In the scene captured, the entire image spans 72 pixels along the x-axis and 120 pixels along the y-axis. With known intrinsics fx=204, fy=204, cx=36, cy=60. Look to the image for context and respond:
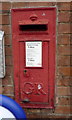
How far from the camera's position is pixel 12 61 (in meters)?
1.95

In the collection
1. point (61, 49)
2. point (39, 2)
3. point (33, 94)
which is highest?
point (39, 2)

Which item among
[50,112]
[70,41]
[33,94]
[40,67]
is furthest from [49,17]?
[50,112]

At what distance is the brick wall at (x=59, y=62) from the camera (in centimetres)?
185

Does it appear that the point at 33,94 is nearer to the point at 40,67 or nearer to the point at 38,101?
the point at 38,101

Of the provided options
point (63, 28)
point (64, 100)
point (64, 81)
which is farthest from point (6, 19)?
point (64, 100)

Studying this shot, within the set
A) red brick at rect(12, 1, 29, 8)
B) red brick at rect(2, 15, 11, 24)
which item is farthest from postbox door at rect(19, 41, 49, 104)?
red brick at rect(12, 1, 29, 8)

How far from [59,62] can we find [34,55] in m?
0.25

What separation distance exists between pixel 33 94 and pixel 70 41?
0.61 meters

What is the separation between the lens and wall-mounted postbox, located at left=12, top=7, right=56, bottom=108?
5.97 ft

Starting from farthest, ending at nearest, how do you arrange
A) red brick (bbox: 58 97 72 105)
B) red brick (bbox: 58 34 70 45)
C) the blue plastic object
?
red brick (bbox: 58 97 72 105)
red brick (bbox: 58 34 70 45)
the blue plastic object

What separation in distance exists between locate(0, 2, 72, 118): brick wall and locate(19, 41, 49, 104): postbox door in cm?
11

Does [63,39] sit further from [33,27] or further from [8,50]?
[8,50]

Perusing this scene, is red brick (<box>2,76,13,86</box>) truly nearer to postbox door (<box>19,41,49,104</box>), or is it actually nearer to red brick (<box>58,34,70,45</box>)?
postbox door (<box>19,41,49,104</box>)

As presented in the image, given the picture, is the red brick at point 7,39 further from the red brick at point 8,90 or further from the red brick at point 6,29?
the red brick at point 8,90
